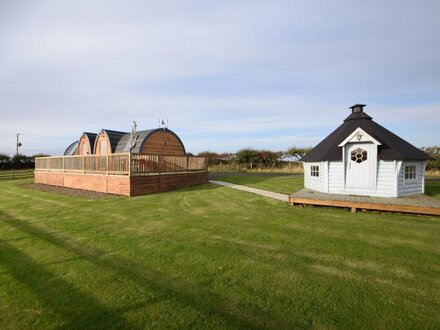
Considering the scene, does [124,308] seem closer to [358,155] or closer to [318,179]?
[358,155]

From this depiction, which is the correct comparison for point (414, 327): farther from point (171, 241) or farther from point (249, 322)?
point (171, 241)

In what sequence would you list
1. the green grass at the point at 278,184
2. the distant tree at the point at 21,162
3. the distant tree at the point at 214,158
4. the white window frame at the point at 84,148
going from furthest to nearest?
1. the distant tree at the point at 21,162
2. the distant tree at the point at 214,158
3. the white window frame at the point at 84,148
4. the green grass at the point at 278,184

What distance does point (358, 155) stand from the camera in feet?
38.1

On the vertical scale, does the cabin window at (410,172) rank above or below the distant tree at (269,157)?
below

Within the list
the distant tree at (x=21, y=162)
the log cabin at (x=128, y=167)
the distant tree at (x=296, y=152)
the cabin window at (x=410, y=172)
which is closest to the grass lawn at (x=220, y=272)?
the cabin window at (x=410, y=172)

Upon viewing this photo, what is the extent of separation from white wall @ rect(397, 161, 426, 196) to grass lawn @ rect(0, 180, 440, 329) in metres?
3.00

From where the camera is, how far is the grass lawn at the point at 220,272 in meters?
3.22

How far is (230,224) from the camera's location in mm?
7758

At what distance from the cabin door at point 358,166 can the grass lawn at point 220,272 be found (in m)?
3.29

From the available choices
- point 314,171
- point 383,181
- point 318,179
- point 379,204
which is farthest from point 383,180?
Result: point 314,171

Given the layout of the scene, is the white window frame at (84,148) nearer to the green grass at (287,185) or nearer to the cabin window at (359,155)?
the green grass at (287,185)

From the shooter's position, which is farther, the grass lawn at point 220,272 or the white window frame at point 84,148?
the white window frame at point 84,148

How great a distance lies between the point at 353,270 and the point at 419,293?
0.98 meters

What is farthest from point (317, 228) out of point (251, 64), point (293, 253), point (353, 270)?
point (251, 64)
